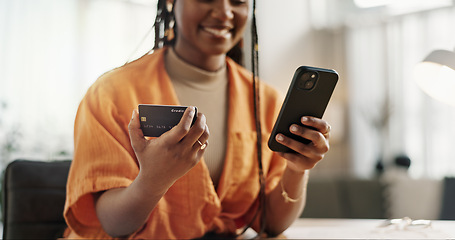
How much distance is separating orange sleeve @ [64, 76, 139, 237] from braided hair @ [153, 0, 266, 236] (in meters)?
0.09

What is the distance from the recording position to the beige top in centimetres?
50

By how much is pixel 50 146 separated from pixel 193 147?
1643mm

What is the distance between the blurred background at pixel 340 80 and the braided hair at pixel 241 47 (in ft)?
0.70

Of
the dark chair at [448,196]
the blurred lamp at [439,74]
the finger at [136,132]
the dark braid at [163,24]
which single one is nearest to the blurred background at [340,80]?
the dark chair at [448,196]

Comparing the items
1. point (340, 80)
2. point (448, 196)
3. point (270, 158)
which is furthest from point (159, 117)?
point (340, 80)

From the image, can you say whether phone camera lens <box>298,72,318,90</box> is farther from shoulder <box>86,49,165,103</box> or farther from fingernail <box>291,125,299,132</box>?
shoulder <box>86,49,165,103</box>

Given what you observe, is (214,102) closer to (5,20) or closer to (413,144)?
(5,20)

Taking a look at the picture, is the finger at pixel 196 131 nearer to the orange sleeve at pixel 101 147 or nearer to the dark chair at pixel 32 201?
the orange sleeve at pixel 101 147

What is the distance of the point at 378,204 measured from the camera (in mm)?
1497

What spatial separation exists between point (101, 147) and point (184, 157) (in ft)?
0.42

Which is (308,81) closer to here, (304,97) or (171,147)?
(304,97)

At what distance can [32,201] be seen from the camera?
0.64m

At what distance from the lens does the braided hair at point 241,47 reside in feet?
1.63

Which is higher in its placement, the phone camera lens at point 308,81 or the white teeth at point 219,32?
the white teeth at point 219,32
